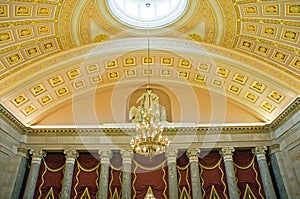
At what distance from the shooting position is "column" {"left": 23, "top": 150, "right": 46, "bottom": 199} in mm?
9273

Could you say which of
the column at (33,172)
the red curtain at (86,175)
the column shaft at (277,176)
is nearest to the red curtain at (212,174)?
the column shaft at (277,176)

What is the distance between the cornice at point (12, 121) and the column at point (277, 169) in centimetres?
1000

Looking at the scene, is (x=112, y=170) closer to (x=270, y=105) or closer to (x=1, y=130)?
(x=1, y=130)

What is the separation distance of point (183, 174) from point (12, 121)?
7052mm

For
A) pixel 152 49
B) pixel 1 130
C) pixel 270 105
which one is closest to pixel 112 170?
pixel 1 130

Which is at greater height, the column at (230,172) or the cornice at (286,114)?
the cornice at (286,114)

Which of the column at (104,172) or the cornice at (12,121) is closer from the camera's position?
→ the cornice at (12,121)

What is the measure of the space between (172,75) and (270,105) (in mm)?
4436

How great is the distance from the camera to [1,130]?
29.7 feet

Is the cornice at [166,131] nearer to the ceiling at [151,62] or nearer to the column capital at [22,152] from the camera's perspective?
the ceiling at [151,62]

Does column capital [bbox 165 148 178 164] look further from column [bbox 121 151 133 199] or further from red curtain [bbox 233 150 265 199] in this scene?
red curtain [bbox 233 150 265 199]

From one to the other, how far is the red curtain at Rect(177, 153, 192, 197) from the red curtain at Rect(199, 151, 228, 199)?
21.9 inches

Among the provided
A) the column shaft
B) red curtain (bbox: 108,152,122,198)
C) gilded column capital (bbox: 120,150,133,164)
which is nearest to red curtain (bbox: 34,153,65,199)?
red curtain (bbox: 108,152,122,198)

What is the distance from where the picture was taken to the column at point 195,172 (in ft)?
30.8
